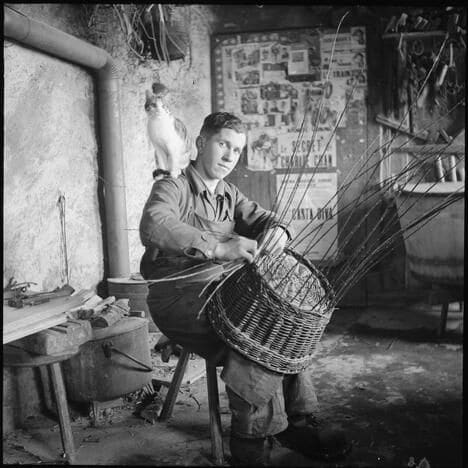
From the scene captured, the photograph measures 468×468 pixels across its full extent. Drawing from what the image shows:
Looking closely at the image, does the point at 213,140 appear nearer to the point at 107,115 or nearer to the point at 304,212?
the point at 107,115

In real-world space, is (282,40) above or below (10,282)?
above

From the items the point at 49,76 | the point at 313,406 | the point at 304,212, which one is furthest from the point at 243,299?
the point at 304,212

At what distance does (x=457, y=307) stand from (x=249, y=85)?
9.35 feet

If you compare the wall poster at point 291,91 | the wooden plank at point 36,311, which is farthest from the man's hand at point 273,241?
the wall poster at point 291,91

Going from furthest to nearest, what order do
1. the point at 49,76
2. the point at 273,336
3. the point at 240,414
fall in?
the point at 49,76 → the point at 240,414 → the point at 273,336

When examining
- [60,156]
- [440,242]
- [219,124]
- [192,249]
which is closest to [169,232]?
[192,249]

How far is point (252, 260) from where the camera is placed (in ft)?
6.44

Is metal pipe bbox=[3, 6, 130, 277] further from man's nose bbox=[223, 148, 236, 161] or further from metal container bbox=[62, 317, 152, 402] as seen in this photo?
man's nose bbox=[223, 148, 236, 161]

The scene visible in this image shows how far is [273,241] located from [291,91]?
10.9 feet

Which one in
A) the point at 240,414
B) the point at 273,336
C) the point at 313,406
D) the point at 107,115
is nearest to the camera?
the point at 273,336

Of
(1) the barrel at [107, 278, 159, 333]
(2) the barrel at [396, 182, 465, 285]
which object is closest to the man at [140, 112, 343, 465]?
(1) the barrel at [107, 278, 159, 333]

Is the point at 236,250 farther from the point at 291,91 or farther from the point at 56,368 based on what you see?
the point at 291,91

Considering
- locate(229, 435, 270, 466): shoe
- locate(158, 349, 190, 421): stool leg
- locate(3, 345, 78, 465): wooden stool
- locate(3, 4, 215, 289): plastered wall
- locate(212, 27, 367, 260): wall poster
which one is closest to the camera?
locate(229, 435, 270, 466): shoe

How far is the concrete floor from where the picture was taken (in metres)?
2.38
